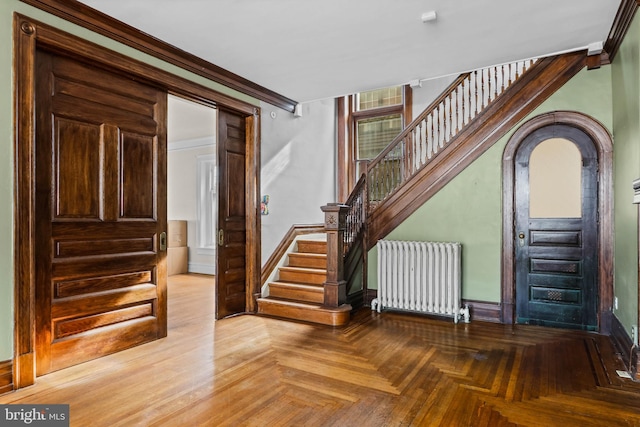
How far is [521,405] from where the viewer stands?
2365 mm

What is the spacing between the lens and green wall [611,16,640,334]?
2.98m

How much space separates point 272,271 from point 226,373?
2377 millimetres

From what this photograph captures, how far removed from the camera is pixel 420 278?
4.56 meters

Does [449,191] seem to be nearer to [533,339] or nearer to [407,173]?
[407,173]

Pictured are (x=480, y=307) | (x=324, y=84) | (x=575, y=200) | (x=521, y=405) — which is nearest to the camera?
(x=521, y=405)

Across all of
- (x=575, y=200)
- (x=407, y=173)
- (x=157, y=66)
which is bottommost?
(x=575, y=200)

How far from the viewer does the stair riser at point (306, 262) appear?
5.18 metres

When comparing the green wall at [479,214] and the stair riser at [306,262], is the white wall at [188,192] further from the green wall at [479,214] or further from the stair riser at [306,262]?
the green wall at [479,214]

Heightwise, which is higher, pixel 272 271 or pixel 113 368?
pixel 272 271

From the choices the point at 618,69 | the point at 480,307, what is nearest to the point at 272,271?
the point at 480,307

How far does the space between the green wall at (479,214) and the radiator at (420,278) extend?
0.21 metres

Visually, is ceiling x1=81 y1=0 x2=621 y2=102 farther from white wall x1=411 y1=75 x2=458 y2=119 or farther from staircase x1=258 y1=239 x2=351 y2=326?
white wall x1=411 y1=75 x2=458 y2=119

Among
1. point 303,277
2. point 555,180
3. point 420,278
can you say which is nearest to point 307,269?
point 303,277

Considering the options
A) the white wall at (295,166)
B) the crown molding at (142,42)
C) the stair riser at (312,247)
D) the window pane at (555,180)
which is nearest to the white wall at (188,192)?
the white wall at (295,166)
